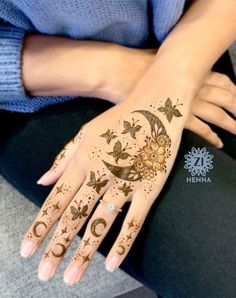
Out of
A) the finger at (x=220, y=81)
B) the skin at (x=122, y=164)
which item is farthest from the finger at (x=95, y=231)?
the finger at (x=220, y=81)

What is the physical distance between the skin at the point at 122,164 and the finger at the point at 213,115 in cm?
4

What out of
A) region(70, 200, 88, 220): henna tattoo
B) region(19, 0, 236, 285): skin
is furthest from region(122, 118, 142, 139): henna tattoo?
region(70, 200, 88, 220): henna tattoo

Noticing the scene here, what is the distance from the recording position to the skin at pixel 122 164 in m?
0.53

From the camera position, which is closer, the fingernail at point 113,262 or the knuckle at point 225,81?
the fingernail at point 113,262

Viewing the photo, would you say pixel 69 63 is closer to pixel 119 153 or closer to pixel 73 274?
pixel 119 153

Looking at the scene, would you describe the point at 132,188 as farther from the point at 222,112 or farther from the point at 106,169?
the point at 222,112

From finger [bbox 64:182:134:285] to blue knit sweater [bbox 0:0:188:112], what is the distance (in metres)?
0.19

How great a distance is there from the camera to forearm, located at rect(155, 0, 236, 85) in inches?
23.1

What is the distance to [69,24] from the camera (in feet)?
1.83

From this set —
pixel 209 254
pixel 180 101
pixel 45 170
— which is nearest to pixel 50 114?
pixel 45 170

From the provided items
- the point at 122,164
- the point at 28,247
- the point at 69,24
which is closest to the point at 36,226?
the point at 28,247

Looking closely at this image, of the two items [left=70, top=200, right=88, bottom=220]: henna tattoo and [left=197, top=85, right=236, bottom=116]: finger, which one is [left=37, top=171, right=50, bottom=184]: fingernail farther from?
[left=197, top=85, right=236, bottom=116]: finger

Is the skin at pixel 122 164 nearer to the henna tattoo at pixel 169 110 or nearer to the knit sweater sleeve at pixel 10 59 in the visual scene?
the henna tattoo at pixel 169 110

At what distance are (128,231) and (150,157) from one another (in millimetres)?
94
